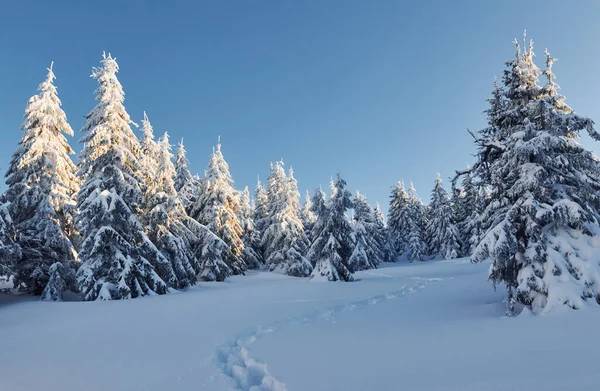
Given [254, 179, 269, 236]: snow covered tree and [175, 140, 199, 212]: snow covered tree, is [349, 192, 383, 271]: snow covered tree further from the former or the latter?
[175, 140, 199, 212]: snow covered tree

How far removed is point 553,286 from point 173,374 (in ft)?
32.6

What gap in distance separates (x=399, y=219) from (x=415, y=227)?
174 inches

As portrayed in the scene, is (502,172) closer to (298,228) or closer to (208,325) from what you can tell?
(208,325)

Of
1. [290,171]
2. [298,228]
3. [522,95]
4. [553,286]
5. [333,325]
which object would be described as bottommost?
[333,325]

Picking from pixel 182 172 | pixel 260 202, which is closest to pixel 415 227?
pixel 260 202

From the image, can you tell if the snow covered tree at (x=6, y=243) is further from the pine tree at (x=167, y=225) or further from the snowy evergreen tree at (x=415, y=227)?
the snowy evergreen tree at (x=415, y=227)

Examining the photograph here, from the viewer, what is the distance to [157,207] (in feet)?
74.4

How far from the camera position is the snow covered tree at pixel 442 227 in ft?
172

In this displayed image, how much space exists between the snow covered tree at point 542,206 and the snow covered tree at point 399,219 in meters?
49.2

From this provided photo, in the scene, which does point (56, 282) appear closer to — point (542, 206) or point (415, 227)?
point (542, 206)

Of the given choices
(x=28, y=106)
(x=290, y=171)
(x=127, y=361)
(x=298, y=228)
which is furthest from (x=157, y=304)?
(x=290, y=171)

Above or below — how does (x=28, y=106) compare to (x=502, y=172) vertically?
above

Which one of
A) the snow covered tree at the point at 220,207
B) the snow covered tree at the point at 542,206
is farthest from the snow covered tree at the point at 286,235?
the snow covered tree at the point at 542,206

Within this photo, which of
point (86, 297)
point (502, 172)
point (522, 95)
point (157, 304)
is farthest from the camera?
point (86, 297)
